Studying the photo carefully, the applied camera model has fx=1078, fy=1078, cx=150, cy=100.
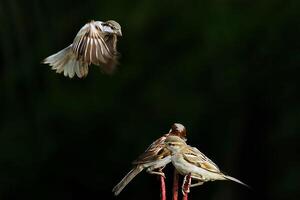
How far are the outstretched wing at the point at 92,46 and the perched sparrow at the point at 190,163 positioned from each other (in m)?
0.28

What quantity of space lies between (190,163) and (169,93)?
3054 millimetres

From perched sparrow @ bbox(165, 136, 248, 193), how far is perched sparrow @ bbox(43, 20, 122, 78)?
0.26 metres

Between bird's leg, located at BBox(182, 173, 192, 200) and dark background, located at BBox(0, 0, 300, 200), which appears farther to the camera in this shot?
dark background, located at BBox(0, 0, 300, 200)

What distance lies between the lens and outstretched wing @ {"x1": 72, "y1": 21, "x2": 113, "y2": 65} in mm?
2891

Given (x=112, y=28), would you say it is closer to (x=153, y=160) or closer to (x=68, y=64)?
(x=68, y=64)

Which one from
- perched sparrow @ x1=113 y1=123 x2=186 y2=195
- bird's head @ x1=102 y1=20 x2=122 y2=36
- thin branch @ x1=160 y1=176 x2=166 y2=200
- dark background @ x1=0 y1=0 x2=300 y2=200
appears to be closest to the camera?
thin branch @ x1=160 y1=176 x2=166 y2=200

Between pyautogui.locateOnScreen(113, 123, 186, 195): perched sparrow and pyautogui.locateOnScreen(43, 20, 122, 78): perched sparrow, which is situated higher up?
pyautogui.locateOnScreen(43, 20, 122, 78): perched sparrow

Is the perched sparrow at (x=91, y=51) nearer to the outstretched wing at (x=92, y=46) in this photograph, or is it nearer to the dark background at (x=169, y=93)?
the outstretched wing at (x=92, y=46)

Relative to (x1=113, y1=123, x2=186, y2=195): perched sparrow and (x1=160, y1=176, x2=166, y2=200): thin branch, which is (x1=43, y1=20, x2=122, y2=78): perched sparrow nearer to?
(x1=113, y1=123, x2=186, y2=195): perched sparrow

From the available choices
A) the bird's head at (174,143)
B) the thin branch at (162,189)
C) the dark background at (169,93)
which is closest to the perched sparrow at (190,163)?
→ the bird's head at (174,143)

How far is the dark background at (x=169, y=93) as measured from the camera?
5770 millimetres

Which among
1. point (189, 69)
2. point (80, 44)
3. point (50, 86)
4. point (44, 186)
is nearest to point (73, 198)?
point (44, 186)


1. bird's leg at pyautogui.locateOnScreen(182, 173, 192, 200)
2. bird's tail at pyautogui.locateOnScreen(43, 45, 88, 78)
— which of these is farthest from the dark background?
bird's leg at pyautogui.locateOnScreen(182, 173, 192, 200)

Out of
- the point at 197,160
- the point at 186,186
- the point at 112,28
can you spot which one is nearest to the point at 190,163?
the point at 197,160
